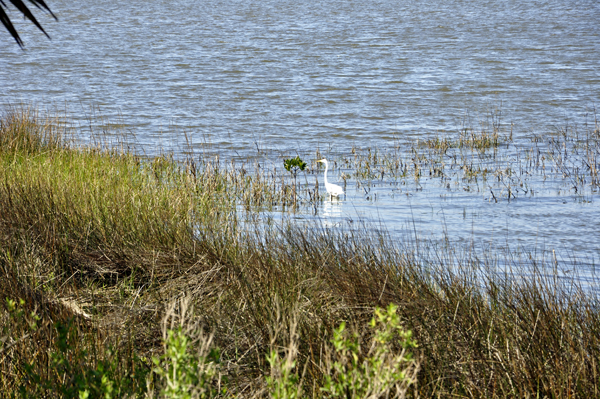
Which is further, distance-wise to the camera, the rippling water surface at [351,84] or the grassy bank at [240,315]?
the rippling water surface at [351,84]

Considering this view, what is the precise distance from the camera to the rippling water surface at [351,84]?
8.48 m

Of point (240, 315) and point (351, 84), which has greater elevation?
point (240, 315)

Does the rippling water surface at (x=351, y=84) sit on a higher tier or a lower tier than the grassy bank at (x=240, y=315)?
lower

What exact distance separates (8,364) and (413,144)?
402 inches

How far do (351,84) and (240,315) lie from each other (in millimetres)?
16962

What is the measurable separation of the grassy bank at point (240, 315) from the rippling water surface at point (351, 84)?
1810mm

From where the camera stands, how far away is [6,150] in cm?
833

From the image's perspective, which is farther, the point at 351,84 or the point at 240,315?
the point at 351,84

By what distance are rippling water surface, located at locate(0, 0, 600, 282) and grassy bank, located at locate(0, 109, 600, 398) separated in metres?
1.81

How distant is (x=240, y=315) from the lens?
383 cm

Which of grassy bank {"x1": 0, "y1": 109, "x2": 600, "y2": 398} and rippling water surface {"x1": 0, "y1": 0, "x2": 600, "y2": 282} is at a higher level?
grassy bank {"x1": 0, "y1": 109, "x2": 600, "y2": 398}

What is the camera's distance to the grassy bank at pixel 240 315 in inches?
106

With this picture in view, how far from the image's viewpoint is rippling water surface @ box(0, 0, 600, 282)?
8.48m

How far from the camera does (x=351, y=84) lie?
2022cm
